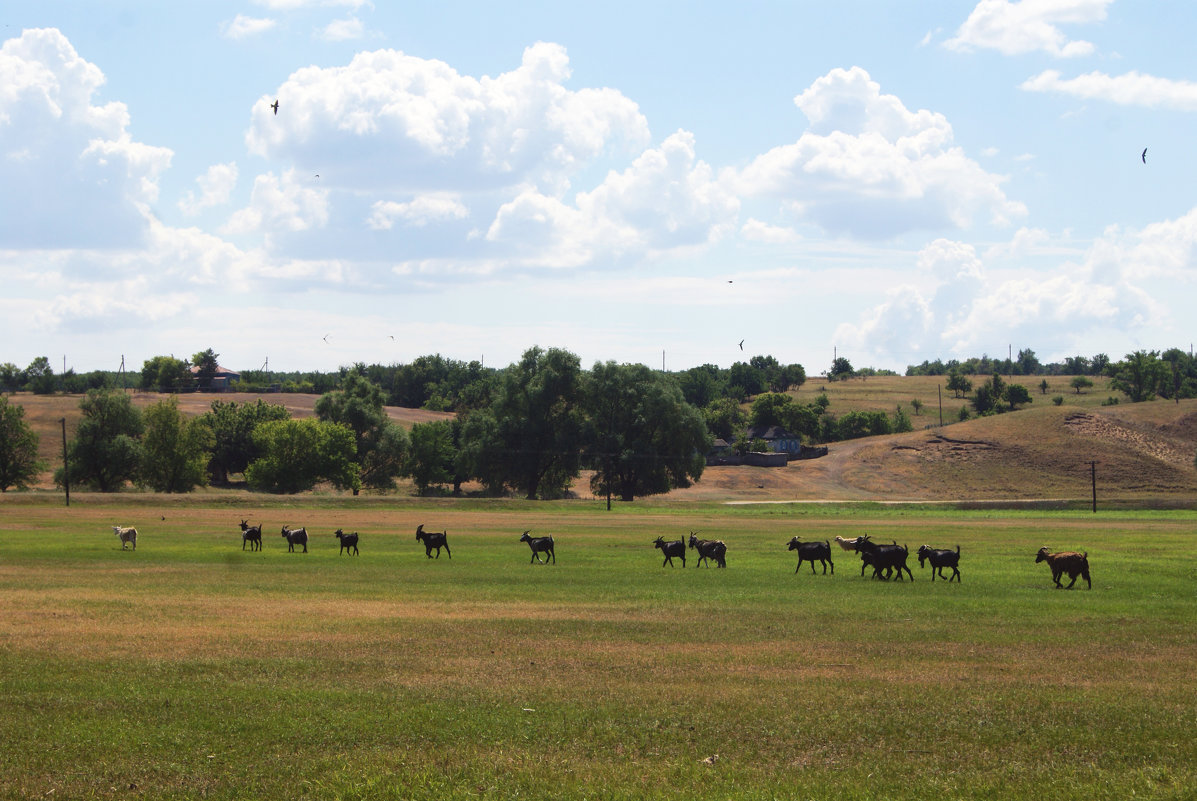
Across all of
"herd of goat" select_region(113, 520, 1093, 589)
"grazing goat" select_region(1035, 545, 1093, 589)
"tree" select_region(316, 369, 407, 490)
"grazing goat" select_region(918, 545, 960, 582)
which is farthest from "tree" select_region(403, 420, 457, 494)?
"grazing goat" select_region(1035, 545, 1093, 589)

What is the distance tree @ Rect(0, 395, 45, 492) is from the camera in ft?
358

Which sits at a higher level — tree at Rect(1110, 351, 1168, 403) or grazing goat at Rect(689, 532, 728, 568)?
tree at Rect(1110, 351, 1168, 403)

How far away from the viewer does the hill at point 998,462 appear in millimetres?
134250

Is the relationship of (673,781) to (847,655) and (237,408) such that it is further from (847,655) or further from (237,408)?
(237,408)

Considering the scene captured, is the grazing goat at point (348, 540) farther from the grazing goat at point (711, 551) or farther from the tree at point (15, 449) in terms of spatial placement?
the tree at point (15, 449)

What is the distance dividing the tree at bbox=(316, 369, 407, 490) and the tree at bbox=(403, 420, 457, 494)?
1.56 meters

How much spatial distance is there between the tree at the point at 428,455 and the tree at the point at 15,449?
43.6 metres

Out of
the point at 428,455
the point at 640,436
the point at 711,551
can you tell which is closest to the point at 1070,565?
the point at 711,551

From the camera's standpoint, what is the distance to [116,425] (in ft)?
370

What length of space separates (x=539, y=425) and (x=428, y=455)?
18663mm

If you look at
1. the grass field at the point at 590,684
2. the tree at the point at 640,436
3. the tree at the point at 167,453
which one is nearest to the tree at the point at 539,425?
the tree at the point at 640,436

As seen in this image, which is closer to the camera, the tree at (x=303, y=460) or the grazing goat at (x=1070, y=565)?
the grazing goat at (x=1070, y=565)

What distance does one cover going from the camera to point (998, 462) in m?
148

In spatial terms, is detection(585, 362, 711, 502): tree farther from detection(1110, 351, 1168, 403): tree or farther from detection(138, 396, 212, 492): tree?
detection(1110, 351, 1168, 403): tree
